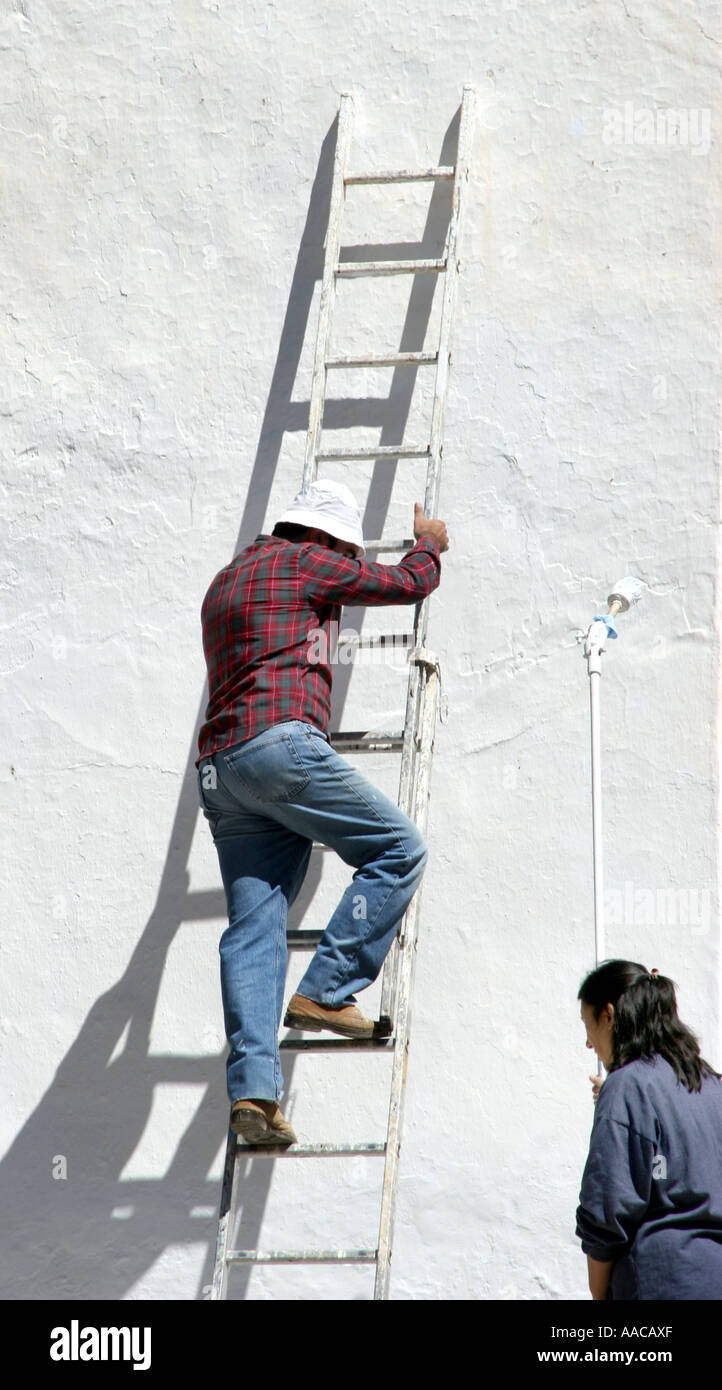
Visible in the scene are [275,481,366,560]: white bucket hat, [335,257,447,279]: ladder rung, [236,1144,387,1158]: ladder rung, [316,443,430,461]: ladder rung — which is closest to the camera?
[236,1144,387,1158]: ladder rung

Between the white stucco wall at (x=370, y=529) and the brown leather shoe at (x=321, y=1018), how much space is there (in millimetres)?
751

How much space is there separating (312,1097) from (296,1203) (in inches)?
10.6

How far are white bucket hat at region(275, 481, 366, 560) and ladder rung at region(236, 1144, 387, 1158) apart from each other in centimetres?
136

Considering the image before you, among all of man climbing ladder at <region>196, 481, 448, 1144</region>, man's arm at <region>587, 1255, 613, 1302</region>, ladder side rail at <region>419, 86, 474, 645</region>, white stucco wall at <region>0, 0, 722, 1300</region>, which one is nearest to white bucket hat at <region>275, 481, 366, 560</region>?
man climbing ladder at <region>196, 481, 448, 1144</region>

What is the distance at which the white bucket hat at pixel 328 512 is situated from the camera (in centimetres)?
372

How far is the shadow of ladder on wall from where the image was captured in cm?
350

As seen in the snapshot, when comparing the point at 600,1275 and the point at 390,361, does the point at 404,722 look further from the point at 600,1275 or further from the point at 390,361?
the point at 600,1275

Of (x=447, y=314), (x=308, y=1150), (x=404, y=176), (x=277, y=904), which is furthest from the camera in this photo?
(x=404, y=176)

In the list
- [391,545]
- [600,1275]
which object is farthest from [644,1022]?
[391,545]

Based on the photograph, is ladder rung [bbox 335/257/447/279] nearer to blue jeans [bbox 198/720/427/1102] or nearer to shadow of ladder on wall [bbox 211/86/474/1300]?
shadow of ladder on wall [bbox 211/86/474/1300]

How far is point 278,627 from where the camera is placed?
11.7ft

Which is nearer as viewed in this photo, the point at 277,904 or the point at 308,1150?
the point at 308,1150

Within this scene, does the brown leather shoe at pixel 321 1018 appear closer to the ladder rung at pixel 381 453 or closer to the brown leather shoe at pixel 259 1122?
the brown leather shoe at pixel 259 1122

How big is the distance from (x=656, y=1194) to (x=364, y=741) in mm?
1513
